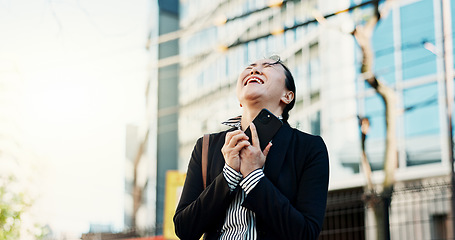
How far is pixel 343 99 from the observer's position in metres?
17.5

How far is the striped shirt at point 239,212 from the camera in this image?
2277 millimetres

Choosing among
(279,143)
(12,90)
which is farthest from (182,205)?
(12,90)

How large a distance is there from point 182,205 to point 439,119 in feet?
43.9

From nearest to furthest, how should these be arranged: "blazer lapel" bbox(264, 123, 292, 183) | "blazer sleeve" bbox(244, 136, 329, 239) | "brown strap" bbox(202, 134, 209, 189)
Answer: "blazer sleeve" bbox(244, 136, 329, 239) < "blazer lapel" bbox(264, 123, 292, 183) < "brown strap" bbox(202, 134, 209, 189)

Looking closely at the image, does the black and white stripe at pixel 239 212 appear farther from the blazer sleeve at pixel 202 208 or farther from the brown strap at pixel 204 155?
the brown strap at pixel 204 155

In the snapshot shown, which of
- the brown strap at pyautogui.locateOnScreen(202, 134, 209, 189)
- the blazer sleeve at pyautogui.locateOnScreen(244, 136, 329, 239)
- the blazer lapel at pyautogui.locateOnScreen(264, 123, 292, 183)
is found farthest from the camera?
the brown strap at pyautogui.locateOnScreen(202, 134, 209, 189)

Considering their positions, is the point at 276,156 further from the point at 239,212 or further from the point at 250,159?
the point at 239,212

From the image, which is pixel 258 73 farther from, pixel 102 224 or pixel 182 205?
pixel 102 224

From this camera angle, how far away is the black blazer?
225 cm

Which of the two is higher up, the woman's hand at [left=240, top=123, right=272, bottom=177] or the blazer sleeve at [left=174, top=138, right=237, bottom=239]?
the woman's hand at [left=240, top=123, right=272, bottom=177]

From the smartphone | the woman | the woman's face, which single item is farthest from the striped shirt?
the woman's face

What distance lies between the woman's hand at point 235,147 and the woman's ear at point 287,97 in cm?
34

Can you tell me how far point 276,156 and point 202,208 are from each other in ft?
1.10

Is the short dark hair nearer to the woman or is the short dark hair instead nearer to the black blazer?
the woman
